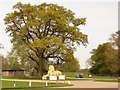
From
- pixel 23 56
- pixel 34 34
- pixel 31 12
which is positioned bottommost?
pixel 23 56

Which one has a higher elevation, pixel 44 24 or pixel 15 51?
pixel 44 24

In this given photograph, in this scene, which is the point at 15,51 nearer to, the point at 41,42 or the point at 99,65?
the point at 41,42

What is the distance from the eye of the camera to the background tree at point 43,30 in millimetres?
53438

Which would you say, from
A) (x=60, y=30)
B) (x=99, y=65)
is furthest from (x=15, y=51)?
(x=99, y=65)

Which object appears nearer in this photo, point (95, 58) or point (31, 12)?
point (31, 12)

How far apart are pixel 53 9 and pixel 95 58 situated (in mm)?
41108

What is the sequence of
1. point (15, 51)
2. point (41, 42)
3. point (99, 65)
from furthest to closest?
point (99, 65)
point (15, 51)
point (41, 42)

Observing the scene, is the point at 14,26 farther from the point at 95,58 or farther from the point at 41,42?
the point at 95,58

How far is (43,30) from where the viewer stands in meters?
56.1

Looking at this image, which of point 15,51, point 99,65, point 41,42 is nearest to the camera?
point 41,42

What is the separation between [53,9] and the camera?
179 ft

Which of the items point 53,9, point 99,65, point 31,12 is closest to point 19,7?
point 31,12

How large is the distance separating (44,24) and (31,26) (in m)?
2.39

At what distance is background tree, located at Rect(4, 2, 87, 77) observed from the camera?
53438mm
